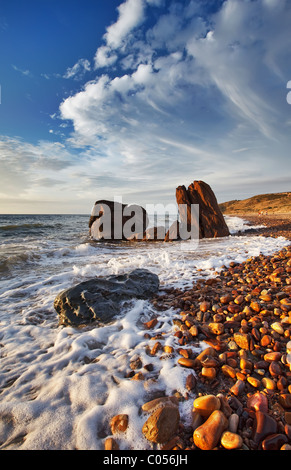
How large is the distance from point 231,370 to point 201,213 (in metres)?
12.5

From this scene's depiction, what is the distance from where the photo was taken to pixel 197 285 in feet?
13.6

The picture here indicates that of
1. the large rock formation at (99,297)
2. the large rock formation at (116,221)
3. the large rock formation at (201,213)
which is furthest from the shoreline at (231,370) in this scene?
the large rock formation at (116,221)

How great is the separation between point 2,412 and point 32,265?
626cm

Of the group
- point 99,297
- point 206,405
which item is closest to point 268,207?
point 99,297

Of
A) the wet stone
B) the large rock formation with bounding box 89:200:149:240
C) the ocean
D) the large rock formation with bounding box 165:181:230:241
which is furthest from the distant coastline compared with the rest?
the wet stone

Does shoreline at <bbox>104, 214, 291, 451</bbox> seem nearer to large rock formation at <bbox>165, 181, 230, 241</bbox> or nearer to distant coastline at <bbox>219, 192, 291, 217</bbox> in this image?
large rock formation at <bbox>165, 181, 230, 241</bbox>

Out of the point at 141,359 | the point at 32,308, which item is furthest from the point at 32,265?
the point at 141,359

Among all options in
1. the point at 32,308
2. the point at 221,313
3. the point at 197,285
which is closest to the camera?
the point at 221,313

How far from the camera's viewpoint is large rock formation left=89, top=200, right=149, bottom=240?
1485 cm

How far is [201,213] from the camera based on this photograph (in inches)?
537

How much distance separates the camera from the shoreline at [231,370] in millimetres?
1325

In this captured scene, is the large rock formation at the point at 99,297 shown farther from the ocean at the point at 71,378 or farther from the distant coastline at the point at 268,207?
the distant coastline at the point at 268,207

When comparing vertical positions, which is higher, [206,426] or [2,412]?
[206,426]
